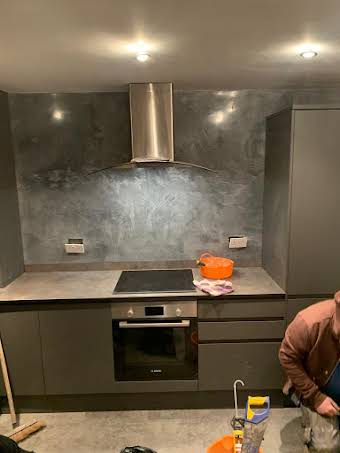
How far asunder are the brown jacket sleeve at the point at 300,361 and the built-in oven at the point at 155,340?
26.6 inches

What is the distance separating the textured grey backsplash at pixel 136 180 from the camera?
2.72m

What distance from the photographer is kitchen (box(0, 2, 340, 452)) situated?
88.9 inches

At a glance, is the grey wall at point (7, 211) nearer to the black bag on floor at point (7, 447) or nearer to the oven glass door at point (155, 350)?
the oven glass door at point (155, 350)

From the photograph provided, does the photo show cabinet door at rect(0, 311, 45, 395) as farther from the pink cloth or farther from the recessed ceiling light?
the recessed ceiling light

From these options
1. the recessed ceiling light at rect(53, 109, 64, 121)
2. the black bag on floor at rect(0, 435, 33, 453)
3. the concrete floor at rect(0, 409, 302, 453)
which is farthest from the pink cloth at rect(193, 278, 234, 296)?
the recessed ceiling light at rect(53, 109, 64, 121)

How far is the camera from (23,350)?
238 centimetres

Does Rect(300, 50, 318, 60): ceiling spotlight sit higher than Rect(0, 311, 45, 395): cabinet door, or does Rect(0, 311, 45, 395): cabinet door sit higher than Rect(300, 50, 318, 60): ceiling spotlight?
Rect(300, 50, 318, 60): ceiling spotlight

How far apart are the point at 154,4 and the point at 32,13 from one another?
428 millimetres

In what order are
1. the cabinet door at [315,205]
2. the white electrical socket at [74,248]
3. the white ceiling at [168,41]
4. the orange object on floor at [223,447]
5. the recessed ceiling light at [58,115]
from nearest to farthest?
the white ceiling at [168,41], the orange object on floor at [223,447], the cabinet door at [315,205], the recessed ceiling light at [58,115], the white electrical socket at [74,248]

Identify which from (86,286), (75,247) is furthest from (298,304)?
(75,247)

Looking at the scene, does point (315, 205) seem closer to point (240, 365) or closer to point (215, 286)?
point (215, 286)

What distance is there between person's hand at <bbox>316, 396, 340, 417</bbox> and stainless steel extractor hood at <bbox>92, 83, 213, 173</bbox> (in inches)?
62.9

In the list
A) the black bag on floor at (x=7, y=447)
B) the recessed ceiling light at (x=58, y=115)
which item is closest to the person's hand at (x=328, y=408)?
the black bag on floor at (x=7, y=447)

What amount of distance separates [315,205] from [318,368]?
0.96 m
